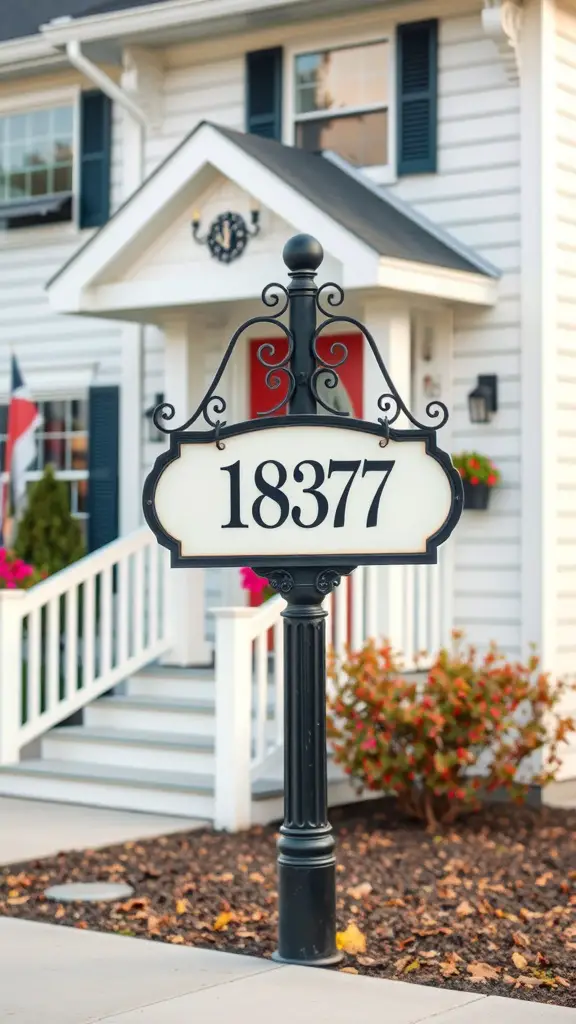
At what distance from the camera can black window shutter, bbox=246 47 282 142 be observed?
11227 mm

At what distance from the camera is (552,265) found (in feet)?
32.9

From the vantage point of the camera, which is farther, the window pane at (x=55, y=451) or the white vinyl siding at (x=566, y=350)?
the window pane at (x=55, y=451)

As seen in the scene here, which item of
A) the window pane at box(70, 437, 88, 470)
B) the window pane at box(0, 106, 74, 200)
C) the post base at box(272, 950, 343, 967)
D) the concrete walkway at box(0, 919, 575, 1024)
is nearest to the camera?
the concrete walkway at box(0, 919, 575, 1024)

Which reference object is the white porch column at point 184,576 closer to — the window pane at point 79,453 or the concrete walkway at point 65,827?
the window pane at point 79,453

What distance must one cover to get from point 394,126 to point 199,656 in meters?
3.84

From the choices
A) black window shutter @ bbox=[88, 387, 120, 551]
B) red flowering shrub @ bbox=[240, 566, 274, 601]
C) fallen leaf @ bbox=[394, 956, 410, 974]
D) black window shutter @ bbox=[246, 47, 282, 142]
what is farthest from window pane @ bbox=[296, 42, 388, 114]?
fallen leaf @ bbox=[394, 956, 410, 974]

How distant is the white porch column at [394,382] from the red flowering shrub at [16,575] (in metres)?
2.48

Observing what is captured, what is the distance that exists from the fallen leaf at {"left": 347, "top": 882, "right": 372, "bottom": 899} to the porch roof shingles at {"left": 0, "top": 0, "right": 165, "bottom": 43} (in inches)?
301

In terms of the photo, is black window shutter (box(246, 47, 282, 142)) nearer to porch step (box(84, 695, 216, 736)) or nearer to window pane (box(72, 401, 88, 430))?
window pane (box(72, 401, 88, 430))

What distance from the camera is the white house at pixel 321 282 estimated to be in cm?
959

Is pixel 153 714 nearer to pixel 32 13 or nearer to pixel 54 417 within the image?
pixel 54 417

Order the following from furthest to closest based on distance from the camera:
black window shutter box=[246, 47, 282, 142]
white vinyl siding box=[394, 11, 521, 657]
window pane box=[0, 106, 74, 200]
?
1. window pane box=[0, 106, 74, 200]
2. black window shutter box=[246, 47, 282, 142]
3. white vinyl siding box=[394, 11, 521, 657]

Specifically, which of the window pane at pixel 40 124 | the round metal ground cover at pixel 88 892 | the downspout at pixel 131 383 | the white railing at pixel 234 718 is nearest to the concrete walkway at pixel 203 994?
the round metal ground cover at pixel 88 892

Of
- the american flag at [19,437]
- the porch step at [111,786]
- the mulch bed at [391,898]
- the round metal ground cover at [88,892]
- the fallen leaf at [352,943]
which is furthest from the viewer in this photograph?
the american flag at [19,437]
